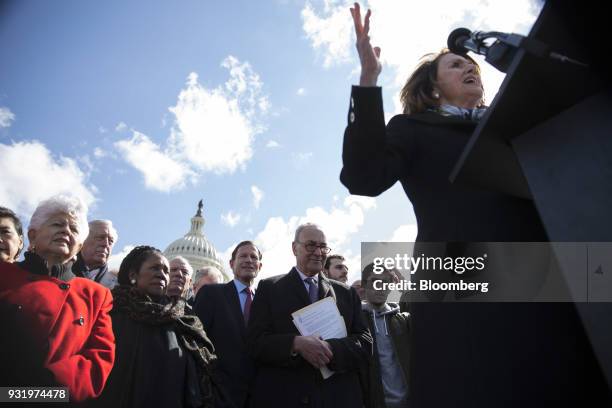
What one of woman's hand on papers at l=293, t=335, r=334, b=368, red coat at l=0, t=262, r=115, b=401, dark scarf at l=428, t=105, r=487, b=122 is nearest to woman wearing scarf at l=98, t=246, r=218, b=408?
red coat at l=0, t=262, r=115, b=401

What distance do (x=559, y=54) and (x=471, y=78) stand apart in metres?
1.06

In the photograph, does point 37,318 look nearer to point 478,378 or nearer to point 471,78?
point 478,378

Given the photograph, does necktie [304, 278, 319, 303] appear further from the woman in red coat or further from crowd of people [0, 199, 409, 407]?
the woman in red coat

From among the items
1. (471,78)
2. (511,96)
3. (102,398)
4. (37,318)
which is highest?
(471,78)

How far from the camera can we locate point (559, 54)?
1148 millimetres

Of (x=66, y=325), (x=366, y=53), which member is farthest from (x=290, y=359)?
(x=366, y=53)

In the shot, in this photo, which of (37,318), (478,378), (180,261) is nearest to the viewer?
(478,378)

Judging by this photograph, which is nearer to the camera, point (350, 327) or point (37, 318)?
point (37, 318)

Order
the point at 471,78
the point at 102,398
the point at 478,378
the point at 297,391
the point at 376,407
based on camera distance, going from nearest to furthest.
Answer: the point at 478,378
the point at 471,78
the point at 102,398
the point at 297,391
the point at 376,407

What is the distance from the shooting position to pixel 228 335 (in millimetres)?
4785

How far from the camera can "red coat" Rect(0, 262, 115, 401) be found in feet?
8.94

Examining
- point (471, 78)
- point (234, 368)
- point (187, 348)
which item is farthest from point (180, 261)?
point (471, 78)

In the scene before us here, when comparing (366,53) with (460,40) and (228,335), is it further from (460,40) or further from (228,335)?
(228,335)
